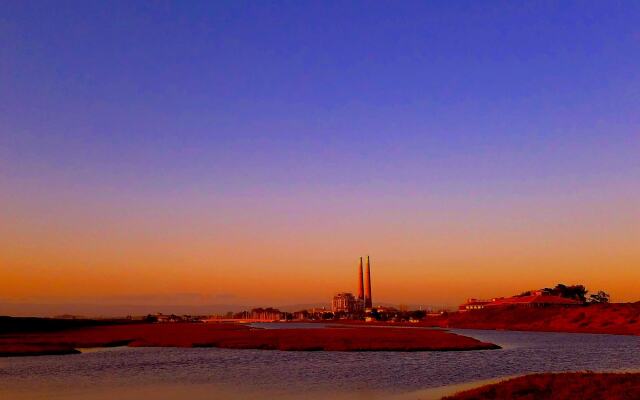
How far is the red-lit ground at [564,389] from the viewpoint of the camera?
107 ft

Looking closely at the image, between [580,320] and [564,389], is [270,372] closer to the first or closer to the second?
[564,389]

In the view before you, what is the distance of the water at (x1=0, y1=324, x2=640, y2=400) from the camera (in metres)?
38.8

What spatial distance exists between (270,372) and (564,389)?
2393 cm

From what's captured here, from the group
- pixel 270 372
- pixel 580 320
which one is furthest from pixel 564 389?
pixel 580 320

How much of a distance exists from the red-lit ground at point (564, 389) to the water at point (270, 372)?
3461 mm

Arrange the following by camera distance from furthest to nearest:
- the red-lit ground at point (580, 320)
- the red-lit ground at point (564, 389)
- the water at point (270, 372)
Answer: the red-lit ground at point (580, 320) < the water at point (270, 372) < the red-lit ground at point (564, 389)

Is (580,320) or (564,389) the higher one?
(580,320)

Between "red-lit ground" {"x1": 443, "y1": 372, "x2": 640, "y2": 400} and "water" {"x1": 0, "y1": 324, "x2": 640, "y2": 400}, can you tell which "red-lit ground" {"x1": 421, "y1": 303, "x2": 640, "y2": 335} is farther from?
"red-lit ground" {"x1": 443, "y1": 372, "x2": 640, "y2": 400}

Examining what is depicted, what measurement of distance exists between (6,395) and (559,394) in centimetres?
3391

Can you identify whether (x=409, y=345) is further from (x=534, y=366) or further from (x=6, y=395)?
(x=6, y=395)

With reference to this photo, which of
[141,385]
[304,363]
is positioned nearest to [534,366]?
[304,363]

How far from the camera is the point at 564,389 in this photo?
Answer: 35219 mm

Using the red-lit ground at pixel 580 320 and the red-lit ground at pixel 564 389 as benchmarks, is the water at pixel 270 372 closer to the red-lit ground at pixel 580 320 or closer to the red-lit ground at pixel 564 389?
the red-lit ground at pixel 564 389

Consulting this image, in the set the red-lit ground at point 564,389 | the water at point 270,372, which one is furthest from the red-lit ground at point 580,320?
the red-lit ground at point 564,389
